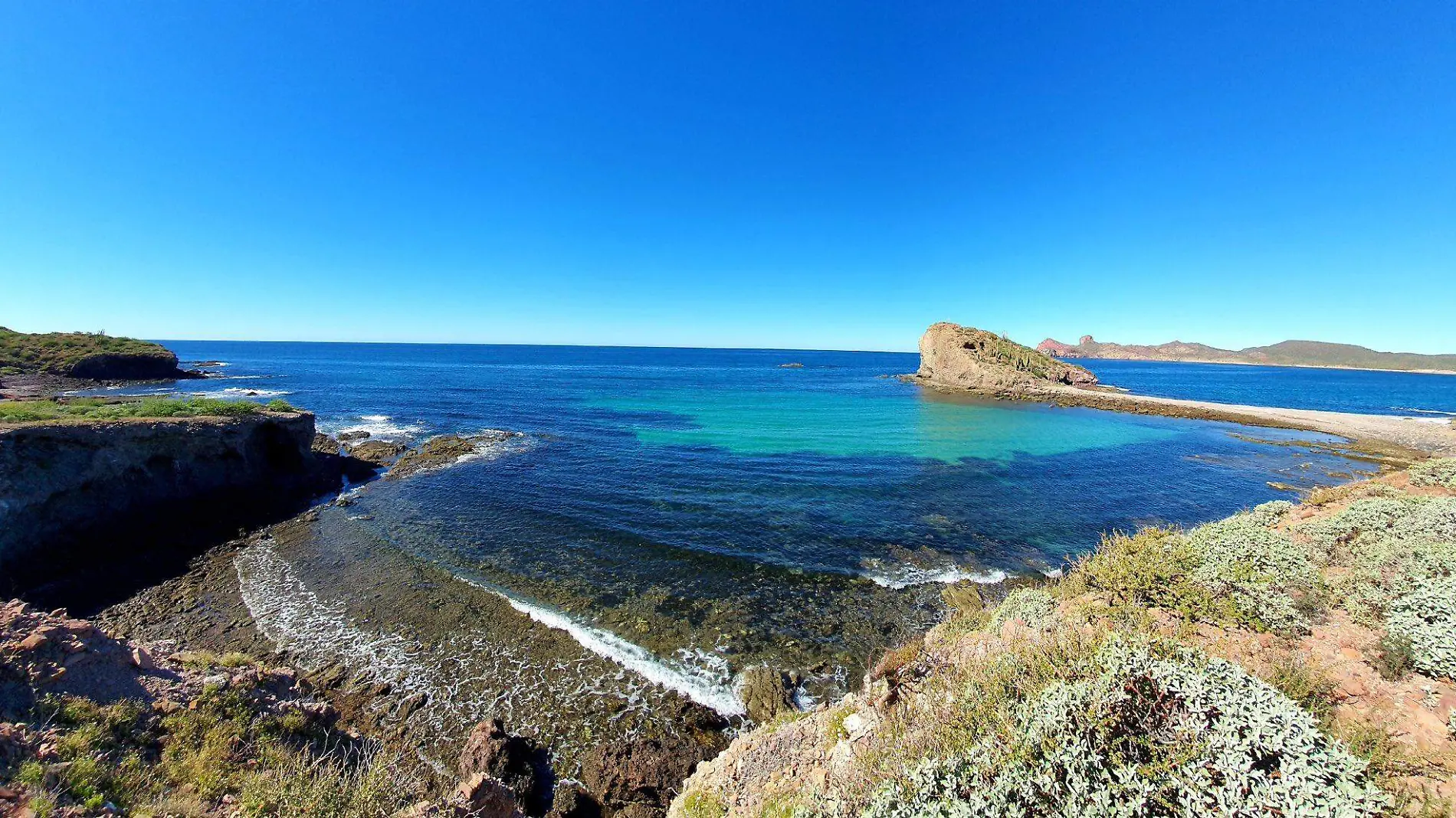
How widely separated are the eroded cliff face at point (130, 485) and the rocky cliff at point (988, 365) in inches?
3031

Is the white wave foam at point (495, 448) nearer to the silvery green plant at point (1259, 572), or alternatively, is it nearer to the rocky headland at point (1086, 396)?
the silvery green plant at point (1259, 572)

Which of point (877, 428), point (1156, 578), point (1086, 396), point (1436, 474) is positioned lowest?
point (877, 428)

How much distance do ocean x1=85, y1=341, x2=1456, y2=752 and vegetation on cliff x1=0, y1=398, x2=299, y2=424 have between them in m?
7.23

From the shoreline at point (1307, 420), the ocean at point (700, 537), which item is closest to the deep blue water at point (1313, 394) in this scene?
the shoreline at point (1307, 420)

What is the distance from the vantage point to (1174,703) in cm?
456

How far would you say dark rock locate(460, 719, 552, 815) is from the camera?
810 centimetres

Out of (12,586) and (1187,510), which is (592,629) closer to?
(12,586)

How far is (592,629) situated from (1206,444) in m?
46.9

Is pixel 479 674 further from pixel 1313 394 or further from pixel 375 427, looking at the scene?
Answer: pixel 1313 394

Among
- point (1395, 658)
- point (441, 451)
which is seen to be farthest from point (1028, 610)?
point (441, 451)

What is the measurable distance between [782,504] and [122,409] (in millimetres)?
28866

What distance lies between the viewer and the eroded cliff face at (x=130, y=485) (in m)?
14.9

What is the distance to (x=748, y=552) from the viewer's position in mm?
16469

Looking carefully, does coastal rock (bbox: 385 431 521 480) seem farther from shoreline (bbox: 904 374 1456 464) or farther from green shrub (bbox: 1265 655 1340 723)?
shoreline (bbox: 904 374 1456 464)
